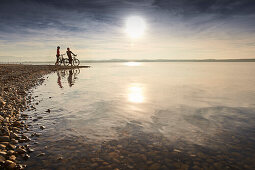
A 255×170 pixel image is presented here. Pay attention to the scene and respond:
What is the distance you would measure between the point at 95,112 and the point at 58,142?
10.6 feet

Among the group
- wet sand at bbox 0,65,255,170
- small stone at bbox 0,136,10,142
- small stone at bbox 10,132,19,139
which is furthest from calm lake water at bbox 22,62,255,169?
small stone at bbox 0,136,10,142

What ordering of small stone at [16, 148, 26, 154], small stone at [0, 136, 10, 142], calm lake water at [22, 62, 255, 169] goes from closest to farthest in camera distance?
calm lake water at [22, 62, 255, 169] → small stone at [16, 148, 26, 154] → small stone at [0, 136, 10, 142]

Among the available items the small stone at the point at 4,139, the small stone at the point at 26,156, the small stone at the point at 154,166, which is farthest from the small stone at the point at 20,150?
the small stone at the point at 154,166

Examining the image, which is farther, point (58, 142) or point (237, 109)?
point (237, 109)

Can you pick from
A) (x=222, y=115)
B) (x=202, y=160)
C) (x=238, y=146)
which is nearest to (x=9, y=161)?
(x=202, y=160)

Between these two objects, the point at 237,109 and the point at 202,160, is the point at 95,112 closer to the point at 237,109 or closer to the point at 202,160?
the point at 202,160

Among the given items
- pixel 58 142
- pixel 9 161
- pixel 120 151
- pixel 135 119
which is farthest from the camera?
pixel 135 119

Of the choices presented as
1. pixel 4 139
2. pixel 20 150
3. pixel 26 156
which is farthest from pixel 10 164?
pixel 4 139

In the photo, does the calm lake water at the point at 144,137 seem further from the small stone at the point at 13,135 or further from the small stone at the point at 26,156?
the small stone at the point at 13,135

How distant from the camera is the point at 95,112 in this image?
27.9 ft

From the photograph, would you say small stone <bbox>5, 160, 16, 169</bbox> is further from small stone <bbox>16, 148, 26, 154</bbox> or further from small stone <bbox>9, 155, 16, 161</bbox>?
small stone <bbox>16, 148, 26, 154</bbox>

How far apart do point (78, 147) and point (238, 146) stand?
4598 mm

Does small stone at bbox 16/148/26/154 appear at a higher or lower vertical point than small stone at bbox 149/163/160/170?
higher

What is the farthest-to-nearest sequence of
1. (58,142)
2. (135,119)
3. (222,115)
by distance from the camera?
(222,115)
(135,119)
(58,142)
